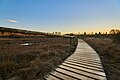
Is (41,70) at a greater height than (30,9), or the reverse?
(30,9)

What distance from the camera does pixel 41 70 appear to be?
573cm

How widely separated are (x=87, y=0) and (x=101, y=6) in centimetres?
311

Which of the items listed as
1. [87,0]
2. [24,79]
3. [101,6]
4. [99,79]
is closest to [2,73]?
[24,79]

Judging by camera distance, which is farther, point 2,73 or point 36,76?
point 2,73

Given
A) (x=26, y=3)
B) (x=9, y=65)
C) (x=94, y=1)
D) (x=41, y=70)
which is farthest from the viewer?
(x=94, y=1)

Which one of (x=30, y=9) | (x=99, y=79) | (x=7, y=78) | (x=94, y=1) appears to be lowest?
(x=7, y=78)

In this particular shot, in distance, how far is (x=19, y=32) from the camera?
1895mm

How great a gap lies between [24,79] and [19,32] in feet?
12.2

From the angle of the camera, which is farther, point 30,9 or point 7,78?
point 30,9

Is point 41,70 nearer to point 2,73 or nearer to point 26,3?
point 2,73

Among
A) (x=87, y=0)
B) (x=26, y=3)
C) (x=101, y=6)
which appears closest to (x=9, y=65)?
(x=26, y=3)

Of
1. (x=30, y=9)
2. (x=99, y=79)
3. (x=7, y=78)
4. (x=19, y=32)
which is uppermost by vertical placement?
(x=30, y=9)

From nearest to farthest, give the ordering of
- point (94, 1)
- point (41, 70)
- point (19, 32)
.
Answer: point (19, 32) → point (41, 70) → point (94, 1)

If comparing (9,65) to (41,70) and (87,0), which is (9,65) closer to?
(41,70)
